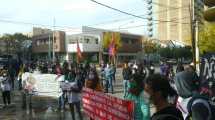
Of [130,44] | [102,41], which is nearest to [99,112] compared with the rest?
[102,41]

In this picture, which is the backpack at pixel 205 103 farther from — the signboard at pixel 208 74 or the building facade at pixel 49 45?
the building facade at pixel 49 45

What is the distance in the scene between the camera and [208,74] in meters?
5.94

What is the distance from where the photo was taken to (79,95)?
14.0 metres

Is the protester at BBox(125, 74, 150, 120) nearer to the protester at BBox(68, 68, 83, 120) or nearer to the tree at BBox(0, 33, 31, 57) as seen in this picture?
the protester at BBox(68, 68, 83, 120)

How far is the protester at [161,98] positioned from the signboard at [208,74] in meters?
1.45

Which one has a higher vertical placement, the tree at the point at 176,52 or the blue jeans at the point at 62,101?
the tree at the point at 176,52

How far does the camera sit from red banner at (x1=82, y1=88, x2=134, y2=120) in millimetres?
7344

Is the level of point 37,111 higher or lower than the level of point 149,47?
lower

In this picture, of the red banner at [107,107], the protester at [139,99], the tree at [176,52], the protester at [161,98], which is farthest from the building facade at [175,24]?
the protester at [161,98]

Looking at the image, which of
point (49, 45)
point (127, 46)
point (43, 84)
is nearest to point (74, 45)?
point (49, 45)

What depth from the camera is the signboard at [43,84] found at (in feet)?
59.0

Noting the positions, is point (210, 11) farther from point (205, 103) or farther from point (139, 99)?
point (139, 99)

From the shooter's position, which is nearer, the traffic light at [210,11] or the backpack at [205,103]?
the backpack at [205,103]

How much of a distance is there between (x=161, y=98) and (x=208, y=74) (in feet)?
5.64
